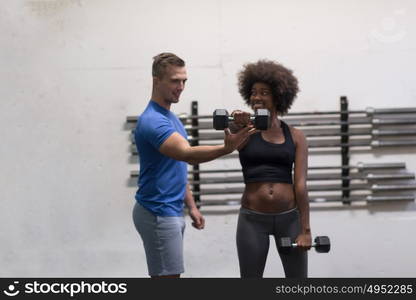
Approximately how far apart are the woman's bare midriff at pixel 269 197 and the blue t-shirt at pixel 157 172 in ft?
1.12

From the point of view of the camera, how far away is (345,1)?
14.4 ft

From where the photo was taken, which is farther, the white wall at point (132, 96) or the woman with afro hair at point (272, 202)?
the white wall at point (132, 96)

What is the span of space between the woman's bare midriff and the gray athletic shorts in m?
0.37

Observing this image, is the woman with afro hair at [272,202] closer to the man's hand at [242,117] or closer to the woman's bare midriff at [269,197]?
the woman's bare midriff at [269,197]

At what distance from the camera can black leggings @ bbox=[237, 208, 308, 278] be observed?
312 centimetres

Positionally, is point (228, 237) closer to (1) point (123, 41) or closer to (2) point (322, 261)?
(2) point (322, 261)

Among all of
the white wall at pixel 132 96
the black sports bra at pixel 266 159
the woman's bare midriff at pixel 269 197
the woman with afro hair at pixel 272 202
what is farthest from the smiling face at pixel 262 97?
the white wall at pixel 132 96

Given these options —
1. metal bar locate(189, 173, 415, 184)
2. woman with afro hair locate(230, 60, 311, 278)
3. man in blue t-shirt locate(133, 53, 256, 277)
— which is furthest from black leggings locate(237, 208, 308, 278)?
metal bar locate(189, 173, 415, 184)

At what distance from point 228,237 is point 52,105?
144cm

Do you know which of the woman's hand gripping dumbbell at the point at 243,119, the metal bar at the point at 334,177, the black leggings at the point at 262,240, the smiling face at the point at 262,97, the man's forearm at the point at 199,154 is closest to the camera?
the woman's hand gripping dumbbell at the point at 243,119

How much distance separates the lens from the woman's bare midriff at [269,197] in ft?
10.3

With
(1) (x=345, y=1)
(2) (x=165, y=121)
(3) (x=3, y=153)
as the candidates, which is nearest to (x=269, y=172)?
(2) (x=165, y=121)

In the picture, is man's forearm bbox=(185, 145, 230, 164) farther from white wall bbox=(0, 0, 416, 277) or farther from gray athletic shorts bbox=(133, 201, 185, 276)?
white wall bbox=(0, 0, 416, 277)

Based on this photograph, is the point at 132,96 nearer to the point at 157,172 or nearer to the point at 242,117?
the point at 157,172
